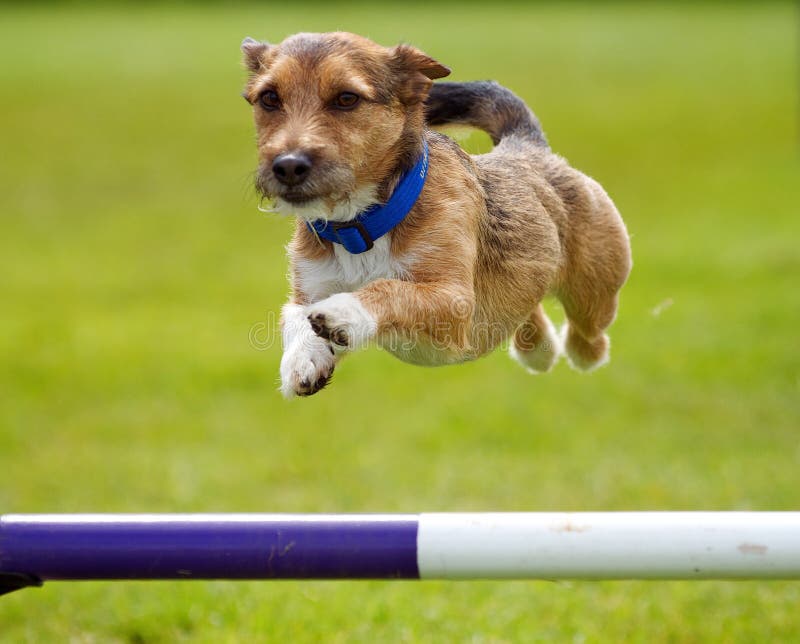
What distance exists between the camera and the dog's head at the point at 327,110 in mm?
2838

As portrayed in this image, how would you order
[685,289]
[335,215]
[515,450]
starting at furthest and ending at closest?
[685,289] → [515,450] → [335,215]

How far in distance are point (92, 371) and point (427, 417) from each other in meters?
3.82

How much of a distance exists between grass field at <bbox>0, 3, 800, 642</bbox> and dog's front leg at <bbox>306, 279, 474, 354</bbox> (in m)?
0.77

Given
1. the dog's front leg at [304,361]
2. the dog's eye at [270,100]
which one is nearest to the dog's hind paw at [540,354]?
the dog's front leg at [304,361]

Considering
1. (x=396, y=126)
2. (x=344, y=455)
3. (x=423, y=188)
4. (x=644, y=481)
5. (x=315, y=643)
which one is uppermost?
(x=396, y=126)

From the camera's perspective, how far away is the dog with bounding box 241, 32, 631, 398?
2.87 m

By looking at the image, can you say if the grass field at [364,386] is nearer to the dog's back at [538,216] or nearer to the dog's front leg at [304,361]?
the dog's back at [538,216]

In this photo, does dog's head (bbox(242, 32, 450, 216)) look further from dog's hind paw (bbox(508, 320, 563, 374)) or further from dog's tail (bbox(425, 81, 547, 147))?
dog's hind paw (bbox(508, 320, 563, 374))

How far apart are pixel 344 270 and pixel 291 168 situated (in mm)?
588

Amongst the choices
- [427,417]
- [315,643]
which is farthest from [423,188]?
[427,417]

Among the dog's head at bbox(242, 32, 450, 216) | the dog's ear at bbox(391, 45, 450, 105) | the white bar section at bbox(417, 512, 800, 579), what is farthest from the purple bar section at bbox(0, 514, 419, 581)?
the dog's ear at bbox(391, 45, 450, 105)

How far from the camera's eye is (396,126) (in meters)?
3.07

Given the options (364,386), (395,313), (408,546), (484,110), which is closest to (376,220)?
(395,313)

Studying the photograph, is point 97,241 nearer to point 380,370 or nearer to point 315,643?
point 380,370
